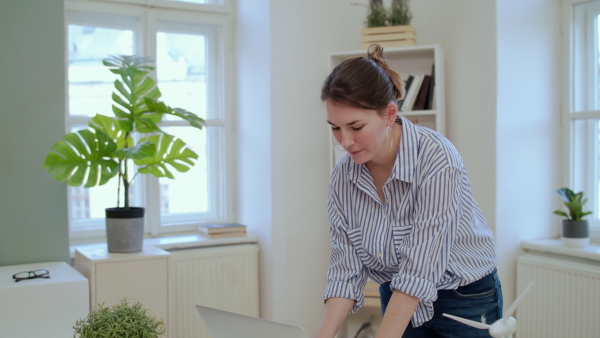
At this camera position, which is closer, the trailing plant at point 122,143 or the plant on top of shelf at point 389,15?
the trailing plant at point 122,143

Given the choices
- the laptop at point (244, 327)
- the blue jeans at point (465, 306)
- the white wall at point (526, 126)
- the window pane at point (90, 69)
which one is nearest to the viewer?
the laptop at point (244, 327)

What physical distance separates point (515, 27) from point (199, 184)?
2.08 m

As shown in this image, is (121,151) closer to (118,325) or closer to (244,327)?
(118,325)

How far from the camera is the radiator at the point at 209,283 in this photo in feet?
11.3

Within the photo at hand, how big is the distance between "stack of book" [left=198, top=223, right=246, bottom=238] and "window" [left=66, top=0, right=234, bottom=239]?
0.71ft

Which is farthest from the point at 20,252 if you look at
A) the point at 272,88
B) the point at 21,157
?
the point at 272,88

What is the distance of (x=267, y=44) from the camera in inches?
138

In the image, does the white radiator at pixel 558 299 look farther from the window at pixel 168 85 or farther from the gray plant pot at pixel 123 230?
the gray plant pot at pixel 123 230

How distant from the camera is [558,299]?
3062mm

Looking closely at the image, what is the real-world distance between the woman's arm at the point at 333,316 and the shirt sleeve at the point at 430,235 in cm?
19

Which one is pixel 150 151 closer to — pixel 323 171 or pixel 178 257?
pixel 178 257

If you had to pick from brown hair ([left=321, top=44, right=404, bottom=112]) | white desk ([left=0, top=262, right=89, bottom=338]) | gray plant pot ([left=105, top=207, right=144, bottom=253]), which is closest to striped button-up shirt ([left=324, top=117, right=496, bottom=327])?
brown hair ([left=321, top=44, right=404, bottom=112])

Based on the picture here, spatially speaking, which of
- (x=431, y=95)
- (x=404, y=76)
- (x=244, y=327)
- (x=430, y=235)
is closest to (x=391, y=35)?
(x=404, y=76)

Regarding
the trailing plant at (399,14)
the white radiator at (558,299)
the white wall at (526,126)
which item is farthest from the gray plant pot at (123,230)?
the white radiator at (558,299)
